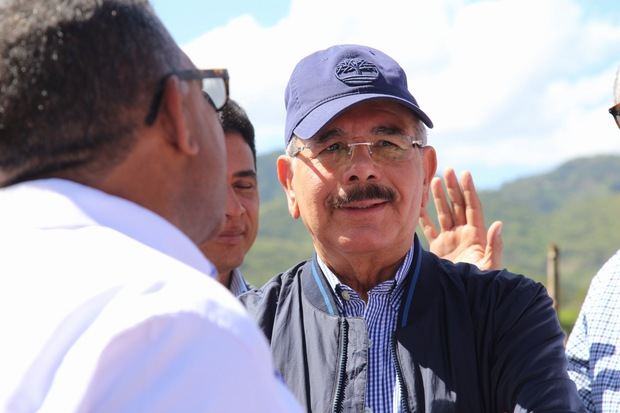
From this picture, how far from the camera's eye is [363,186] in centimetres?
332

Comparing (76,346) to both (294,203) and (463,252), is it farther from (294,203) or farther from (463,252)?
(463,252)

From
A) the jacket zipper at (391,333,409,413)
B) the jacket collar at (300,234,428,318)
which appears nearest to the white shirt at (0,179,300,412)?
the jacket zipper at (391,333,409,413)

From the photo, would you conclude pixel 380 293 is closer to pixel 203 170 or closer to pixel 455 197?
pixel 455 197

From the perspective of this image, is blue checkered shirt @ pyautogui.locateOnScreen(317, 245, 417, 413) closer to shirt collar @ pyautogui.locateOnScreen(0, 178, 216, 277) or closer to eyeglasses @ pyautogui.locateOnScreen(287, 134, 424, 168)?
eyeglasses @ pyautogui.locateOnScreen(287, 134, 424, 168)

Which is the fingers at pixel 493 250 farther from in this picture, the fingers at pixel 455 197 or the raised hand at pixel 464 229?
the fingers at pixel 455 197

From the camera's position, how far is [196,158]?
1800 millimetres

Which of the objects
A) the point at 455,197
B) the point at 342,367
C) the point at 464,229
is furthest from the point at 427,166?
the point at 342,367

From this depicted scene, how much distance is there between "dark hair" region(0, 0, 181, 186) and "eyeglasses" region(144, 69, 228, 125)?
3 centimetres

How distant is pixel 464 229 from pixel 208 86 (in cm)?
214

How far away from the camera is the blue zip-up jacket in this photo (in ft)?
9.09

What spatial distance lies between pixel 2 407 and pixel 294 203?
224 cm

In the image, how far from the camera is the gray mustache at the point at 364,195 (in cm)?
330

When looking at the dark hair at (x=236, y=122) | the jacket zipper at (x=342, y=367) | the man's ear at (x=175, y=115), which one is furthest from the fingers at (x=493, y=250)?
the man's ear at (x=175, y=115)

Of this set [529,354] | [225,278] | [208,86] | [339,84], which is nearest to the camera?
[208,86]
